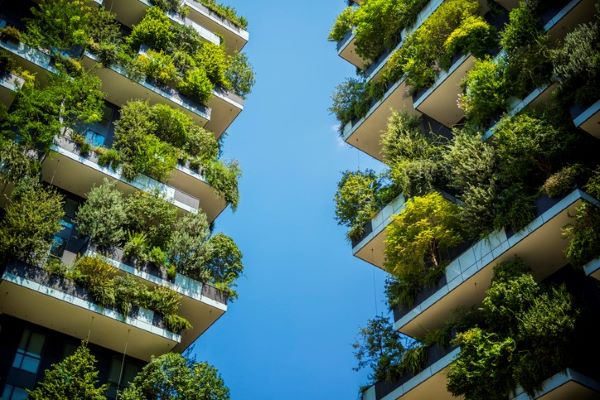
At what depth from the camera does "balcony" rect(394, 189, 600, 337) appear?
69.5ft

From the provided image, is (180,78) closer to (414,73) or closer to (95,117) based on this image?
(95,117)

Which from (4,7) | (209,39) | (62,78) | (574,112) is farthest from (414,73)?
(4,7)

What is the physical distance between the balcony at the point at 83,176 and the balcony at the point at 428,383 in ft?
38.5

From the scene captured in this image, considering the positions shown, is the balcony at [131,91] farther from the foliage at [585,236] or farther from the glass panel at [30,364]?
the foliage at [585,236]

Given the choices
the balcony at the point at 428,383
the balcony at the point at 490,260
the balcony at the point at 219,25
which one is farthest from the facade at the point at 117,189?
the balcony at the point at 490,260

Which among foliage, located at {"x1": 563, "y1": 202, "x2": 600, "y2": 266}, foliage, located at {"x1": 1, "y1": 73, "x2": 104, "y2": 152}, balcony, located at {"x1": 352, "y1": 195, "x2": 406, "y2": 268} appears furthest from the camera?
balcony, located at {"x1": 352, "y1": 195, "x2": 406, "y2": 268}

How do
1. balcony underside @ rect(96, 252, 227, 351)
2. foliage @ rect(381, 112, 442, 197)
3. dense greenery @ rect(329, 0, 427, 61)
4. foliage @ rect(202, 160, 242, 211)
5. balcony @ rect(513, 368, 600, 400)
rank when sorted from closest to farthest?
balcony @ rect(513, 368, 600, 400) < balcony underside @ rect(96, 252, 227, 351) < foliage @ rect(381, 112, 442, 197) < foliage @ rect(202, 160, 242, 211) < dense greenery @ rect(329, 0, 427, 61)

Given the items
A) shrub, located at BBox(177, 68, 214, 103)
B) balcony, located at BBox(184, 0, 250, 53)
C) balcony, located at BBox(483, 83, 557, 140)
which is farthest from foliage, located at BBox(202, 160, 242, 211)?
balcony, located at BBox(483, 83, 557, 140)

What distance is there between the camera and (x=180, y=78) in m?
33.4

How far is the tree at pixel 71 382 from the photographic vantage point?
2066cm

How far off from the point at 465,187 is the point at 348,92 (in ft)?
39.9

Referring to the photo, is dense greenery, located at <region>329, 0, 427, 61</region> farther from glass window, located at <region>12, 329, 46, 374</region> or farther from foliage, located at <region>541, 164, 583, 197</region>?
glass window, located at <region>12, 329, 46, 374</region>

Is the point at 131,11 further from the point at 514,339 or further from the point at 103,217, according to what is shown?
the point at 514,339

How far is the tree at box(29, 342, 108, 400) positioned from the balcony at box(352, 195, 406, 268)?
1221 cm
